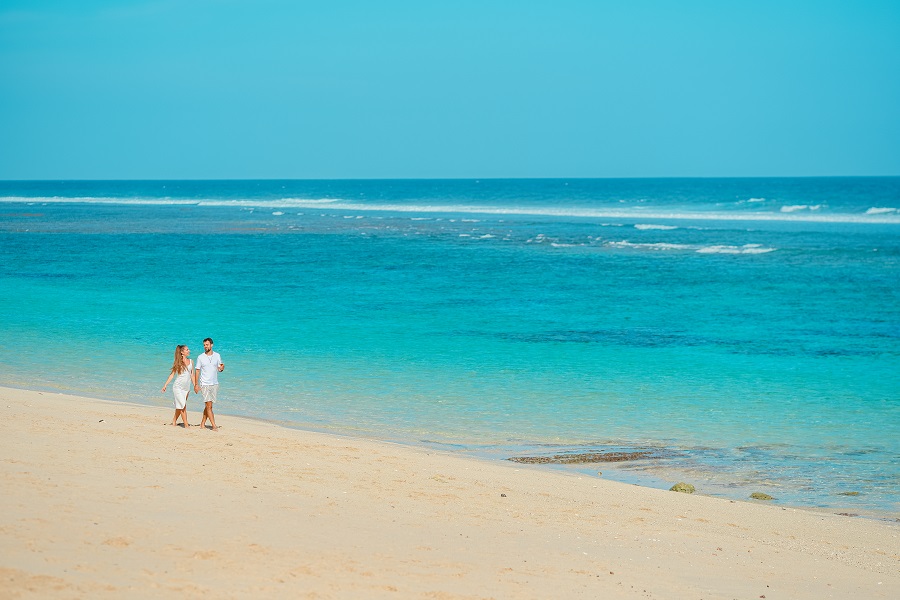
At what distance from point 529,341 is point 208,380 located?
10.7 metres

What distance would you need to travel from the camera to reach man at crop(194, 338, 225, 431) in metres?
11.8

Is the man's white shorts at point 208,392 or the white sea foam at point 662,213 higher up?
the white sea foam at point 662,213

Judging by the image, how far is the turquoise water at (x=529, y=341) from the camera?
13.1 meters

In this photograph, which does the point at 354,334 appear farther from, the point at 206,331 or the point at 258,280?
the point at 258,280

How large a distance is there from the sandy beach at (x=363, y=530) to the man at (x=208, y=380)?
631 mm

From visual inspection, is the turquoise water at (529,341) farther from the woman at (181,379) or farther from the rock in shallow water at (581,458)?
the woman at (181,379)

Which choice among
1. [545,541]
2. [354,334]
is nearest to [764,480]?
[545,541]

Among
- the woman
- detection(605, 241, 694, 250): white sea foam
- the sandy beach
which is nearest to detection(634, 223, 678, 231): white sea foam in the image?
detection(605, 241, 694, 250): white sea foam

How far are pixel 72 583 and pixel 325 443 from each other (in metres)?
5.33

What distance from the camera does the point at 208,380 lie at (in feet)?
38.9

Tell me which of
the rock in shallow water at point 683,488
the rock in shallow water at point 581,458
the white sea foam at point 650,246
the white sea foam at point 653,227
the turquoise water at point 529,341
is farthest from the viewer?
the white sea foam at point 653,227

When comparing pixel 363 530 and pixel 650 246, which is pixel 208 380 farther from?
pixel 650 246

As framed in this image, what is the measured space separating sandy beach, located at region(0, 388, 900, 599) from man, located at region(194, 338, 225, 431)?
0.63 m

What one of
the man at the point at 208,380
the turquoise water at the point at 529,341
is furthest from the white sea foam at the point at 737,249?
the man at the point at 208,380
